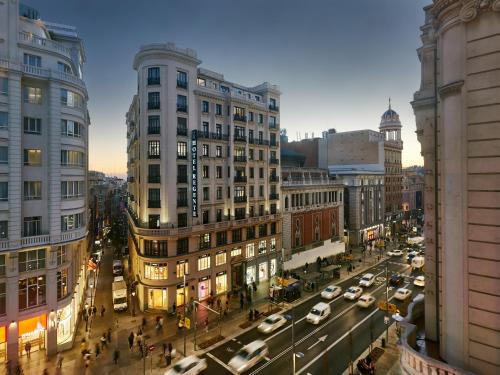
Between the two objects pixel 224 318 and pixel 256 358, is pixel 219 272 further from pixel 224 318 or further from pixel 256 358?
pixel 256 358

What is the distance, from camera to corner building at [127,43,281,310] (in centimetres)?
3744

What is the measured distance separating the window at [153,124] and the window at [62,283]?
751 inches

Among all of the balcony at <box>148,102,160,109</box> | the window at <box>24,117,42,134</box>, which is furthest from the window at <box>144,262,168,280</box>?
the balcony at <box>148,102,160,109</box>

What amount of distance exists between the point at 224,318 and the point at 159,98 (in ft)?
96.6

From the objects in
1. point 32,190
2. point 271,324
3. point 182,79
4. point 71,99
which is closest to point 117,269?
point 32,190

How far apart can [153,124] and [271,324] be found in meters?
28.8

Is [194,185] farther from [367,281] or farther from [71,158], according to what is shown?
[367,281]

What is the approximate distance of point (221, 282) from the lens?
42750 millimetres

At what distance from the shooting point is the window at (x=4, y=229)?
25.6m

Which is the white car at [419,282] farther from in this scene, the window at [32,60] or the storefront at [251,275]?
the window at [32,60]

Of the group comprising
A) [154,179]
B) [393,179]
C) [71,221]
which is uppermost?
[393,179]

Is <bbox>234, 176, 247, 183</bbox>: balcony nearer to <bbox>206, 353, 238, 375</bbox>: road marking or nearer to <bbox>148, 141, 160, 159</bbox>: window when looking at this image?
<bbox>148, 141, 160, 159</bbox>: window

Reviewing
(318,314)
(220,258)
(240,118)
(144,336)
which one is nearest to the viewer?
(144,336)

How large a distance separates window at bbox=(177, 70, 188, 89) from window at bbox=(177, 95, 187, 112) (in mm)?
1418
